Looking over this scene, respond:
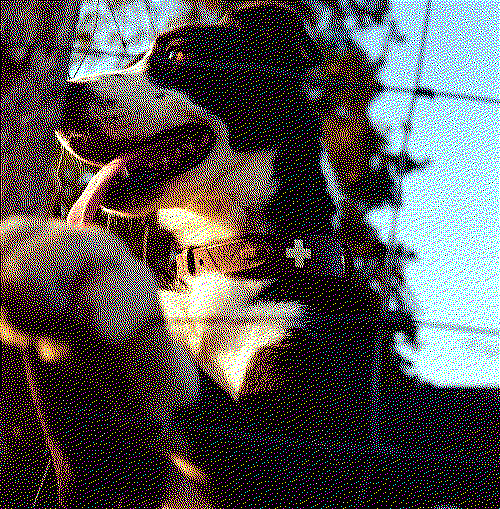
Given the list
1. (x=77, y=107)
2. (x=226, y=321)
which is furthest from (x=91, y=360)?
(x=77, y=107)

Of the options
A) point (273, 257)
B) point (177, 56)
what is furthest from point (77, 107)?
point (273, 257)

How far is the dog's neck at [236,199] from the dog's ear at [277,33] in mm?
91

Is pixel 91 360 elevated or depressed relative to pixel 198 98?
depressed

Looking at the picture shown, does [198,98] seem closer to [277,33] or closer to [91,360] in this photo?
[277,33]

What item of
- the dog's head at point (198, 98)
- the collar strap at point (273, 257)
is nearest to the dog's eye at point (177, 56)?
the dog's head at point (198, 98)

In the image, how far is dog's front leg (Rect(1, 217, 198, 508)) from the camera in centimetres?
28

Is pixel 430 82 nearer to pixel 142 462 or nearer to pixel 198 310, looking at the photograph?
pixel 198 310

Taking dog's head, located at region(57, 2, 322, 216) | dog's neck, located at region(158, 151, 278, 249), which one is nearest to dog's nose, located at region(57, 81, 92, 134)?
dog's head, located at region(57, 2, 322, 216)

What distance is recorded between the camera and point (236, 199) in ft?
1.10

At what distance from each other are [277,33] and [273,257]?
200 mm

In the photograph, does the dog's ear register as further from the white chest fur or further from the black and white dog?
the white chest fur

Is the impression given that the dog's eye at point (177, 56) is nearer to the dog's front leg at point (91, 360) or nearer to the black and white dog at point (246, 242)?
the black and white dog at point (246, 242)

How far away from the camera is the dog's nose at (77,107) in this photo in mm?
350

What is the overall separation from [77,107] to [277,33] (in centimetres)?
19
